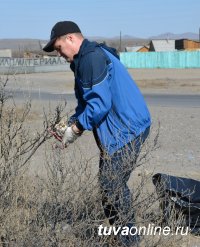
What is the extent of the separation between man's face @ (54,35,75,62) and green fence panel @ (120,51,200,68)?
5597 centimetres

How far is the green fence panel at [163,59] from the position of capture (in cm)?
5954

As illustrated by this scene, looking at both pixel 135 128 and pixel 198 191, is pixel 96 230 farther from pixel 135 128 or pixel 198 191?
pixel 198 191

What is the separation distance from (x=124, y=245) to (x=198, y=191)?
1.44 m

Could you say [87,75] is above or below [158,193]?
above

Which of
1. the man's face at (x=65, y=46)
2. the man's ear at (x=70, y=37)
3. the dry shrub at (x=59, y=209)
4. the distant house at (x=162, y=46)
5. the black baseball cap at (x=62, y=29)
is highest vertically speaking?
the black baseball cap at (x=62, y=29)

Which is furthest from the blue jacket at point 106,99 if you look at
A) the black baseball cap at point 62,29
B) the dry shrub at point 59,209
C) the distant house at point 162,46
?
the distant house at point 162,46

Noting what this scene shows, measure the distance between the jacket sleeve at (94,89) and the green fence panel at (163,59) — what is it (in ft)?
184

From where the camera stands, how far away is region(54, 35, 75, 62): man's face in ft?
13.3

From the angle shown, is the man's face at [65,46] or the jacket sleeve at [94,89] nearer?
the jacket sleeve at [94,89]

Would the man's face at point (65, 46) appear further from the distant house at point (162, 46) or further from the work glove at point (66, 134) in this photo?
the distant house at point (162, 46)

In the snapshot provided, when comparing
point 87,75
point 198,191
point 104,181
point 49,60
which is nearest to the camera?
point 104,181

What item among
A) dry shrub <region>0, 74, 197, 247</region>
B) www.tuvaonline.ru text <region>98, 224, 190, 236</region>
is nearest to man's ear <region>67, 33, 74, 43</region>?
dry shrub <region>0, 74, 197, 247</region>

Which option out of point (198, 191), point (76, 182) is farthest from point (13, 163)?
point (198, 191)

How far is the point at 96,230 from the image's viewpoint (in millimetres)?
3627
